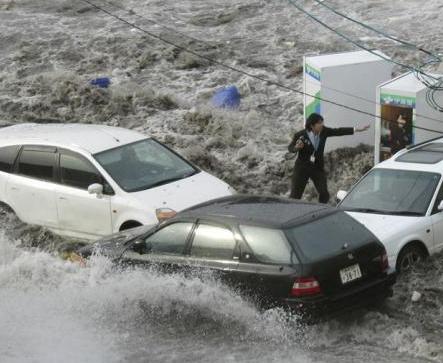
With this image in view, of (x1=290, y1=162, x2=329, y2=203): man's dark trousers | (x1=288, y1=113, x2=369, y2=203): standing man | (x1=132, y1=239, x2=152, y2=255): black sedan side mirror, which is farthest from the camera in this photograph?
(x1=290, y1=162, x2=329, y2=203): man's dark trousers

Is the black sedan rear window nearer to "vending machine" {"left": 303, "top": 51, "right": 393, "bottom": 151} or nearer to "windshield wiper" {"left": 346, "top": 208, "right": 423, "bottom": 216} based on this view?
"windshield wiper" {"left": 346, "top": 208, "right": 423, "bottom": 216}

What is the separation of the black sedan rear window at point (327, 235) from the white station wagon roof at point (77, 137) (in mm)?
4525

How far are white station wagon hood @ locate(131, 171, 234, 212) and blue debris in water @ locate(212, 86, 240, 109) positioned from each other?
655cm

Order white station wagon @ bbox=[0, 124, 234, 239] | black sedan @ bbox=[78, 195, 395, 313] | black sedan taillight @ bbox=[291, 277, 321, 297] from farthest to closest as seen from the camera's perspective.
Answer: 1. white station wagon @ bbox=[0, 124, 234, 239]
2. black sedan @ bbox=[78, 195, 395, 313]
3. black sedan taillight @ bbox=[291, 277, 321, 297]

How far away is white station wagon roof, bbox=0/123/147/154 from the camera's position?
13.4m

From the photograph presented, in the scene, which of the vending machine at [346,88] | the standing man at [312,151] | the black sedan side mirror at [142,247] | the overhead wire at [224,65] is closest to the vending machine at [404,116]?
the overhead wire at [224,65]

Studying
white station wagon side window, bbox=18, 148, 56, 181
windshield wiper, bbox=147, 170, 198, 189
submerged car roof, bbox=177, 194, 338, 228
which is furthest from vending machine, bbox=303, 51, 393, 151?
submerged car roof, bbox=177, 194, 338, 228

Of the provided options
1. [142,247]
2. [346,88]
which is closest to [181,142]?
[346,88]

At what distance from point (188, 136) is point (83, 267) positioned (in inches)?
308

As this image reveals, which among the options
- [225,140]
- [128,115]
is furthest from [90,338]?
[128,115]

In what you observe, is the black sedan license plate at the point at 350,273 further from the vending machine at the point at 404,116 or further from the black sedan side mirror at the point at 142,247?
the vending machine at the point at 404,116

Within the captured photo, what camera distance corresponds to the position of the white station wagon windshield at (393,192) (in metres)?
11.7

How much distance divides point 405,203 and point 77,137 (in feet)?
16.1

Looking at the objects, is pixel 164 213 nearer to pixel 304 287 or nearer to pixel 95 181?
pixel 95 181
